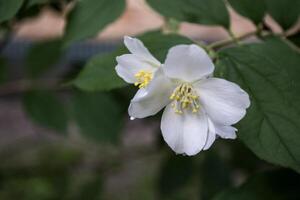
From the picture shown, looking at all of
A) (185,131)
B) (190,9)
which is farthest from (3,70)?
(185,131)

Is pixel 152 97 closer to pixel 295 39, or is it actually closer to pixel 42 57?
pixel 295 39

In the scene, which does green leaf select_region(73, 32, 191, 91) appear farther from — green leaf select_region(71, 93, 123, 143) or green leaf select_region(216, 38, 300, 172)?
green leaf select_region(71, 93, 123, 143)

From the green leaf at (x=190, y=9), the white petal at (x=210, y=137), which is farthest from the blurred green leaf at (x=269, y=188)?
the green leaf at (x=190, y=9)

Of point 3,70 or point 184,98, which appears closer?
point 184,98

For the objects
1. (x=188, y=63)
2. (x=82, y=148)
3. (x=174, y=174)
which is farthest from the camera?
(x=82, y=148)

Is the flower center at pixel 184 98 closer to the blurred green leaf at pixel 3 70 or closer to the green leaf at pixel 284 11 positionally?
the green leaf at pixel 284 11

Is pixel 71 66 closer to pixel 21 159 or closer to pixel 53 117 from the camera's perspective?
pixel 53 117
